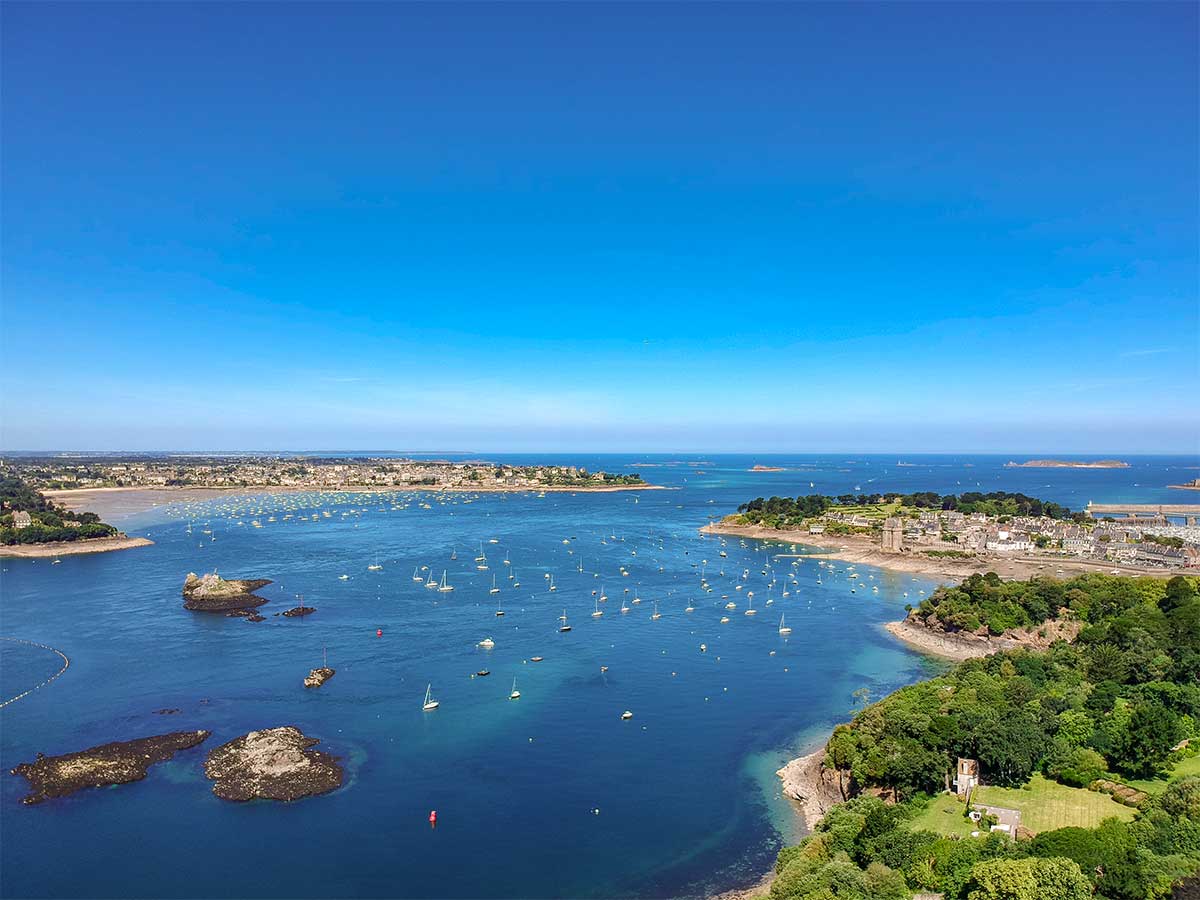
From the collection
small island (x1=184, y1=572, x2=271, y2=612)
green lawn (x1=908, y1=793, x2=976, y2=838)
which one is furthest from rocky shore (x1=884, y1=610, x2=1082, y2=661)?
small island (x1=184, y1=572, x2=271, y2=612)

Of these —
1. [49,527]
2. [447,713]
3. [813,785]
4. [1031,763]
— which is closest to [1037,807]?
[1031,763]

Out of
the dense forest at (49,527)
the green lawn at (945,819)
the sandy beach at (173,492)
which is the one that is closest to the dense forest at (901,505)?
the sandy beach at (173,492)

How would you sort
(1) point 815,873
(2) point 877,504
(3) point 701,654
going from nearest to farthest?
(1) point 815,873
(3) point 701,654
(2) point 877,504

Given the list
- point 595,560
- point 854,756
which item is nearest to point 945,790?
point 854,756

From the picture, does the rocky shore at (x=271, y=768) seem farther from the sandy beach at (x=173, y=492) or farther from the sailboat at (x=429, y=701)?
the sandy beach at (x=173, y=492)

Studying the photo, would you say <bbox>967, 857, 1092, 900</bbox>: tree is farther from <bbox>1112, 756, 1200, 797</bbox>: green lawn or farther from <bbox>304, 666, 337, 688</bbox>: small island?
<bbox>304, 666, 337, 688</bbox>: small island

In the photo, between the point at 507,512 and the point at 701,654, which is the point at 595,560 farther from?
the point at 507,512
